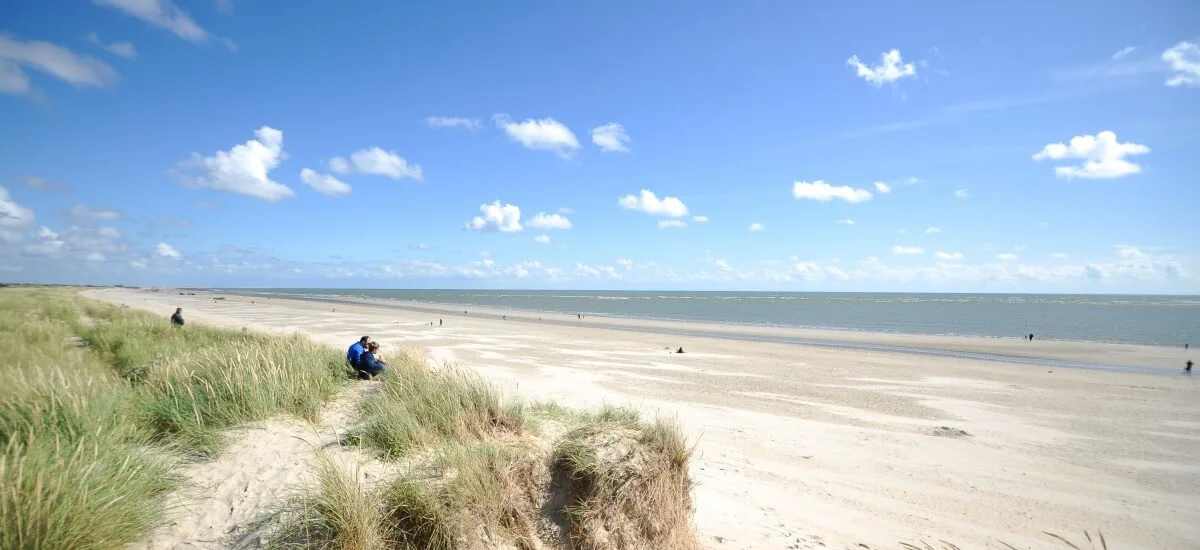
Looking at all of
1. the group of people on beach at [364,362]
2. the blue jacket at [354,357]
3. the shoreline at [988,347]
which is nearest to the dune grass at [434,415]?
the group of people on beach at [364,362]

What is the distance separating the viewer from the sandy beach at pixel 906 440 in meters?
6.68

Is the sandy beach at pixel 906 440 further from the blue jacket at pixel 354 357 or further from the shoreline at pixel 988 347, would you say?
the blue jacket at pixel 354 357

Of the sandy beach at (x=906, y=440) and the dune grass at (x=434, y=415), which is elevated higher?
the dune grass at (x=434, y=415)

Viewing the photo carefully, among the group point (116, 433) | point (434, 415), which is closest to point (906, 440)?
point (434, 415)

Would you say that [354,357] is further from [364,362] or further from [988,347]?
[988,347]

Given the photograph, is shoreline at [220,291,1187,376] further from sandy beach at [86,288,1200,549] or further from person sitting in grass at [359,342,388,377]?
person sitting in grass at [359,342,388,377]

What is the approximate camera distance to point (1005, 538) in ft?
21.0

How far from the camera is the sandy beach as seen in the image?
21.9 ft

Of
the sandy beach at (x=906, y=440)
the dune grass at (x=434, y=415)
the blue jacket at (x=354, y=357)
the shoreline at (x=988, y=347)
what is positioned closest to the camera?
the dune grass at (x=434, y=415)

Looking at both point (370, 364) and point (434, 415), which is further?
point (370, 364)

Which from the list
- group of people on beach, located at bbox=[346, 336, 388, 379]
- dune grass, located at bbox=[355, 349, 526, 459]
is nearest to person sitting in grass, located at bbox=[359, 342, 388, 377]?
group of people on beach, located at bbox=[346, 336, 388, 379]

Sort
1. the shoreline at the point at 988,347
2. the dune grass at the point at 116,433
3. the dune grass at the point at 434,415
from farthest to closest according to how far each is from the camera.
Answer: the shoreline at the point at 988,347
the dune grass at the point at 434,415
the dune grass at the point at 116,433

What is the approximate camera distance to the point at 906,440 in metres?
10.8

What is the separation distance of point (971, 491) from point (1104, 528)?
4.89ft
